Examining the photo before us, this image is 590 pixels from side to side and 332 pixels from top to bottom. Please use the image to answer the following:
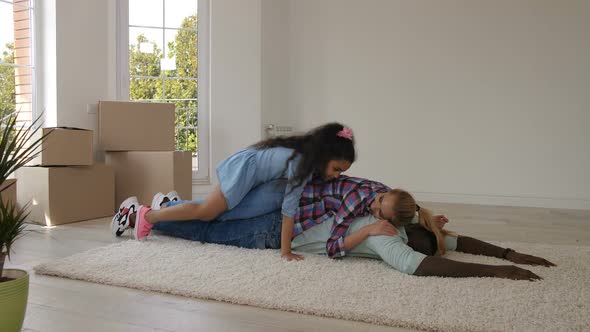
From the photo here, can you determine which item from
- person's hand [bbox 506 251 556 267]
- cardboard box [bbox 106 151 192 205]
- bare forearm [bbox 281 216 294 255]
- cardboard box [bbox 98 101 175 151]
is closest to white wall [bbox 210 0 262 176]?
cardboard box [bbox 98 101 175 151]

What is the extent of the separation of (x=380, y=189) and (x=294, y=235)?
1.42 feet

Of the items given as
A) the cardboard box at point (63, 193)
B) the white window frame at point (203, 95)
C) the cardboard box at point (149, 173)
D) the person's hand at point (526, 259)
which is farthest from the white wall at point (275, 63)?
the person's hand at point (526, 259)

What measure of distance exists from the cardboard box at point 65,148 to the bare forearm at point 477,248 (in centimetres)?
234

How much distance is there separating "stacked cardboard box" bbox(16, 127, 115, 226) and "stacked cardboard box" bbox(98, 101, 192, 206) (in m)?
0.27

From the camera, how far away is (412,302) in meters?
1.53

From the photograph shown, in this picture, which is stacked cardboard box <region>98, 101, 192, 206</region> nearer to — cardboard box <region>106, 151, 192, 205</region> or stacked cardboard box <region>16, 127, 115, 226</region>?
cardboard box <region>106, 151, 192, 205</region>

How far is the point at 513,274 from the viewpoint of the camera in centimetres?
178

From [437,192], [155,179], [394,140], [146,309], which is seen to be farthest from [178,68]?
[146,309]

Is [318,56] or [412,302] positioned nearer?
[412,302]

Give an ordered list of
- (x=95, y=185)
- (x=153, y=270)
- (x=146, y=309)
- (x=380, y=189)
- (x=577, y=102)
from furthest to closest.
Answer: (x=577, y=102) < (x=95, y=185) < (x=380, y=189) < (x=153, y=270) < (x=146, y=309)

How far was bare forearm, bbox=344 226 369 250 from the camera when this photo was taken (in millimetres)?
1985

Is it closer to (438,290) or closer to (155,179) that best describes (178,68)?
(155,179)

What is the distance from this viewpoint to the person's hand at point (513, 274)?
1776mm

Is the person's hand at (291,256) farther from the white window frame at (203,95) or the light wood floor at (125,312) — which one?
the white window frame at (203,95)
